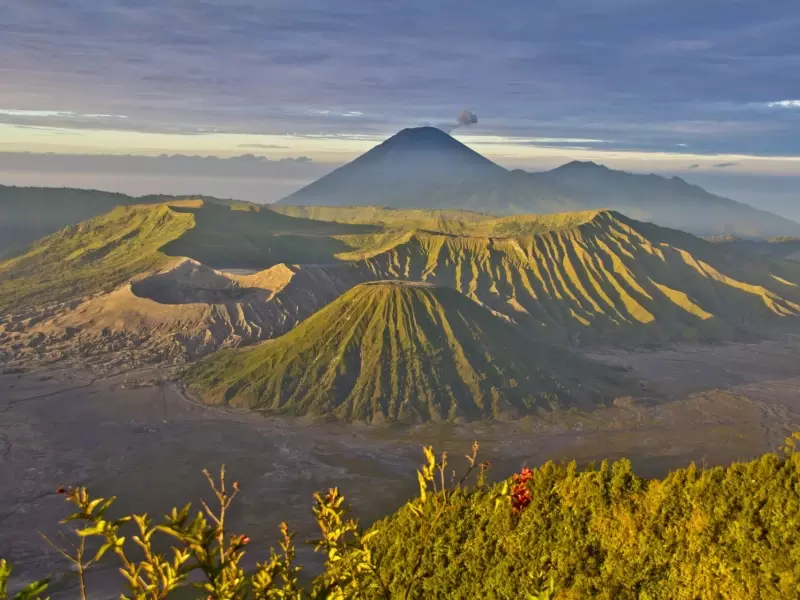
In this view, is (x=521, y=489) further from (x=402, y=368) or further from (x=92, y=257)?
(x=92, y=257)

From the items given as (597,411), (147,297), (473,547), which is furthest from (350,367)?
(473,547)

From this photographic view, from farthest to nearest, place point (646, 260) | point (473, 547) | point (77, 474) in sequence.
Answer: point (646, 260) → point (77, 474) → point (473, 547)

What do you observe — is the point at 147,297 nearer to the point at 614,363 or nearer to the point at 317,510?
the point at 614,363

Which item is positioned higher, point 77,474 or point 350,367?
point 350,367

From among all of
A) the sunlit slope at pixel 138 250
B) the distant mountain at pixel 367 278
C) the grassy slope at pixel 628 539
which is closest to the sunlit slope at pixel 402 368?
the distant mountain at pixel 367 278

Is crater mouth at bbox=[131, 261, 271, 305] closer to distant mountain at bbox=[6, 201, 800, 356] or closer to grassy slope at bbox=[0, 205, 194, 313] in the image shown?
distant mountain at bbox=[6, 201, 800, 356]

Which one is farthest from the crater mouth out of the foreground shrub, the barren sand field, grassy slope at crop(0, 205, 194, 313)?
the foreground shrub
